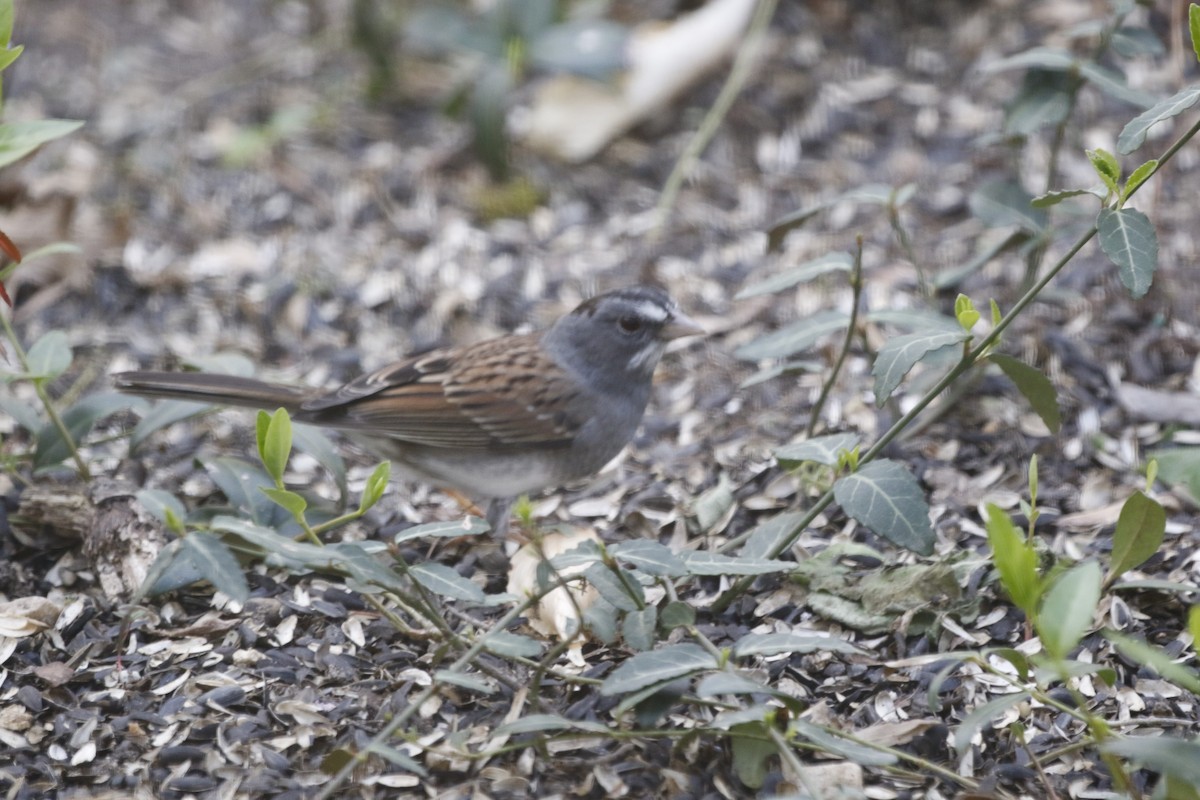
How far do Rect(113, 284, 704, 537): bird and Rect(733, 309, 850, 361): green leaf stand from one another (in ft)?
1.25

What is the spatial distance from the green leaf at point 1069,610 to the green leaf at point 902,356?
0.64 metres

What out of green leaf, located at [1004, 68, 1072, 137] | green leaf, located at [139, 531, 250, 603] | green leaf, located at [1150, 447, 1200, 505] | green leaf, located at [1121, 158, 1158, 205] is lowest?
green leaf, located at [139, 531, 250, 603]

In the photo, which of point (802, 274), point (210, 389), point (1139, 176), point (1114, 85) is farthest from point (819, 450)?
point (210, 389)

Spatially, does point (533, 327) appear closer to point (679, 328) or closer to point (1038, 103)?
point (679, 328)

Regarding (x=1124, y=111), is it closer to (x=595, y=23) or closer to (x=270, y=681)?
(x=595, y=23)

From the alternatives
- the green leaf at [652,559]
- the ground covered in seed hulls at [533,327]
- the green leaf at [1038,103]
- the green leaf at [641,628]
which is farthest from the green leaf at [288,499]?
the green leaf at [1038,103]

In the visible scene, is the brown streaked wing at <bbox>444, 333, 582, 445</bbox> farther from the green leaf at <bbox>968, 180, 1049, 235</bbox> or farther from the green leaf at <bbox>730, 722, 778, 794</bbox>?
the green leaf at <bbox>730, 722, 778, 794</bbox>

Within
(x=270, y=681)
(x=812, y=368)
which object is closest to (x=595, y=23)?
(x=812, y=368)

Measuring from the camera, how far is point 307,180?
17.8 feet

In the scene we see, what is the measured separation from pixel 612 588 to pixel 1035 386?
3.20 ft

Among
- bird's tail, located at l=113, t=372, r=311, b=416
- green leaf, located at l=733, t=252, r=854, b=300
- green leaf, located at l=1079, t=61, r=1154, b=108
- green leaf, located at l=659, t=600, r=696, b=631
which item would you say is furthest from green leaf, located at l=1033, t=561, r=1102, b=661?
bird's tail, located at l=113, t=372, r=311, b=416

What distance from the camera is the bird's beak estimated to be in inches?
142

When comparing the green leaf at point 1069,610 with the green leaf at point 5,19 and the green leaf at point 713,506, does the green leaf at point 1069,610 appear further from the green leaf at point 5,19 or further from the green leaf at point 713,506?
the green leaf at point 5,19

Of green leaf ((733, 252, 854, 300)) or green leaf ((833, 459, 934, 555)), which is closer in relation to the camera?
green leaf ((833, 459, 934, 555))
